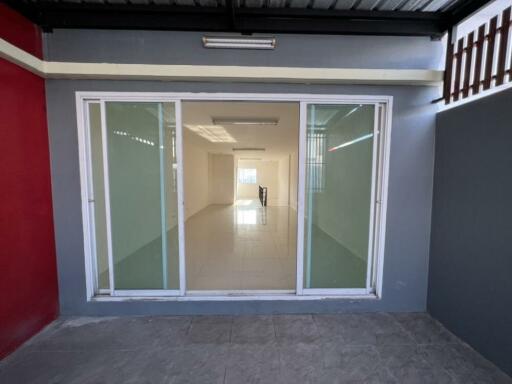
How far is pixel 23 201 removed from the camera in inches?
73.8

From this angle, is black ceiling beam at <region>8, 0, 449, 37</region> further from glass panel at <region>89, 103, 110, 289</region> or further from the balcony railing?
glass panel at <region>89, 103, 110, 289</region>

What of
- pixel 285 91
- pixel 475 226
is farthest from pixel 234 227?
pixel 475 226

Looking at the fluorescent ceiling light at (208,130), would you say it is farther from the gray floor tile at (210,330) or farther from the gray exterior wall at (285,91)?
the gray floor tile at (210,330)

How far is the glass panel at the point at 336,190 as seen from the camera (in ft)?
7.47

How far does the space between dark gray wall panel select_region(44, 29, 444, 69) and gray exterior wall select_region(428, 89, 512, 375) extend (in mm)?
684

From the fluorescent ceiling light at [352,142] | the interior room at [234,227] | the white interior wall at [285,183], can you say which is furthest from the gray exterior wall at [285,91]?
the white interior wall at [285,183]

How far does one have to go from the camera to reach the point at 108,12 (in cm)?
195

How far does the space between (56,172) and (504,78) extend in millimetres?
3787

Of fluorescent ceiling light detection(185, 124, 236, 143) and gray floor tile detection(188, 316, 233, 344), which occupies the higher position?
fluorescent ceiling light detection(185, 124, 236, 143)

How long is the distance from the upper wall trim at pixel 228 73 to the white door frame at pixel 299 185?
0.46 feet

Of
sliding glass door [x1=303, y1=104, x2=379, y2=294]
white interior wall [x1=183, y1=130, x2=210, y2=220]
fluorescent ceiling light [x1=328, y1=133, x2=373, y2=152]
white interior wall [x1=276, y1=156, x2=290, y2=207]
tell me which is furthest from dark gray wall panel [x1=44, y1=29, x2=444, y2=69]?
white interior wall [x1=276, y1=156, x2=290, y2=207]

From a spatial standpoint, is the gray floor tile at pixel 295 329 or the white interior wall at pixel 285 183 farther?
the white interior wall at pixel 285 183

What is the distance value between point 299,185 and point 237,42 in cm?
141

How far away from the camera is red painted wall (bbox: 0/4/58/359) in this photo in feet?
5.69
